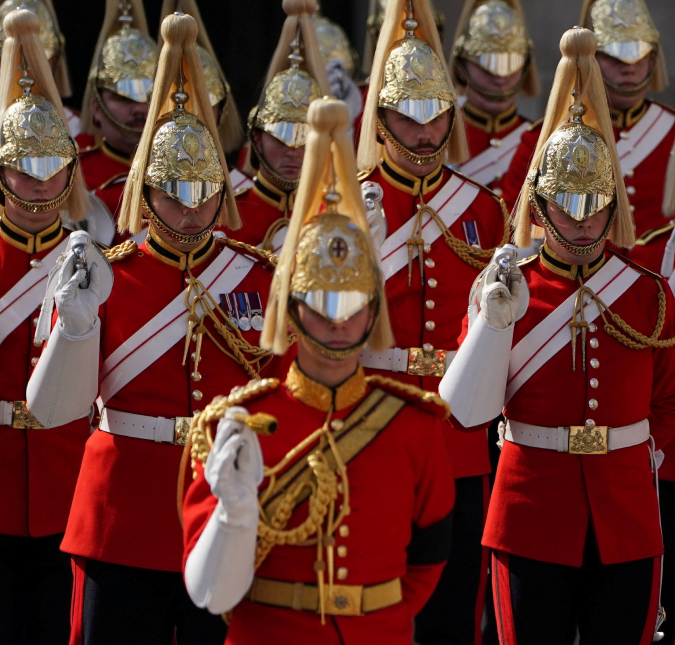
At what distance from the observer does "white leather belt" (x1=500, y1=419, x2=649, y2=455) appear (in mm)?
Answer: 5043

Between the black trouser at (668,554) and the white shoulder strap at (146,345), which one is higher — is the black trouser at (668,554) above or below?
below

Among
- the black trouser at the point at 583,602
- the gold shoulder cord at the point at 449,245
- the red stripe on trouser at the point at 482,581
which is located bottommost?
the red stripe on trouser at the point at 482,581

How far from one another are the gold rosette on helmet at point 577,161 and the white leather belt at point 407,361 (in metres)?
0.59

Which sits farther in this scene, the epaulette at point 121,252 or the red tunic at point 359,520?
the epaulette at point 121,252

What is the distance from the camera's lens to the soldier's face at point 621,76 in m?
7.29

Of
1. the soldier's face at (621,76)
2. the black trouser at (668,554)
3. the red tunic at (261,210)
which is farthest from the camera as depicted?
the soldier's face at (621,76)

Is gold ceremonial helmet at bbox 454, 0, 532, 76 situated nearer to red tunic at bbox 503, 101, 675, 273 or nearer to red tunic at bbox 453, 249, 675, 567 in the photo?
red tunic at bbox 503, 101, 675, 273

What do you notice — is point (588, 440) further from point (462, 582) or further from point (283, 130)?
point (283, 130)

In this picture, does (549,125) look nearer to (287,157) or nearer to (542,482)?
(542,482)

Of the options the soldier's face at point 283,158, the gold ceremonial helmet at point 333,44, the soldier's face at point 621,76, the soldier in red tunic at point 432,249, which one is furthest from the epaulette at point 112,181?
the soldier's face at point 621,76

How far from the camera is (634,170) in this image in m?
7.22

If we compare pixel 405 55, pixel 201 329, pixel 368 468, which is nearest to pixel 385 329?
pixel 368 468

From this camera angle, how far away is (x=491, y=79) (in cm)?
767

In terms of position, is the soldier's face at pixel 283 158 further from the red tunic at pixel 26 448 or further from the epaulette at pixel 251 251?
the epaulette at pixel 251 251
